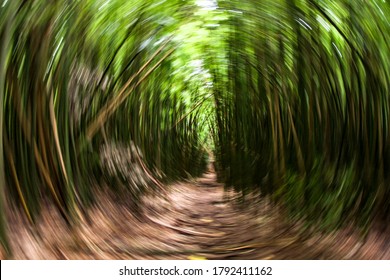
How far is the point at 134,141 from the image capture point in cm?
308

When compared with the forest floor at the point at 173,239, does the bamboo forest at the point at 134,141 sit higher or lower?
higher

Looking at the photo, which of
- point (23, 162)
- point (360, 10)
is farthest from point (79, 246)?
point (360, 10)

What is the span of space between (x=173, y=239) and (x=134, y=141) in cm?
148

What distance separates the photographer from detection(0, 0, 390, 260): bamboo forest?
135 cm

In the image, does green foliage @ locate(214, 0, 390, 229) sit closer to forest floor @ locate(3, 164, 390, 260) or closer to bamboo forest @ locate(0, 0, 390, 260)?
bamboo forest @ locate(0, 0, 390, 260)

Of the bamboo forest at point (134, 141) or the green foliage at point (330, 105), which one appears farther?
the green foliage at point (330, 105)

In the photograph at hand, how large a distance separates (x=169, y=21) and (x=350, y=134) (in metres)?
1.96

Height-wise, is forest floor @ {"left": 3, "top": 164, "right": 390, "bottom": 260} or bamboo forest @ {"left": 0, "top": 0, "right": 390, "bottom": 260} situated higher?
bamboo forest @ {"left": 0, "top": 0, "right": 390, "bottom": 260}

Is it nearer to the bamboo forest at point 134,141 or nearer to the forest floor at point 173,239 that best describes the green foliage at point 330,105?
the bamboo forest at point 134,141

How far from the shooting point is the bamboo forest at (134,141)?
53.1 inches

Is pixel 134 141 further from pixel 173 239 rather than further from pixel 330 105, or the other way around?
pixel 330 105

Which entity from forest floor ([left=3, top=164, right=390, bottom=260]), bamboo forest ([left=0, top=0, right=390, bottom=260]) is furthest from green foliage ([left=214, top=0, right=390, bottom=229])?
forest floor ([left=3, top=164, right=390, bottom=260])

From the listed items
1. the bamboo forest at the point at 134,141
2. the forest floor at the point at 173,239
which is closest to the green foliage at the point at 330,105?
the bamboo forest at the point at 134,141
